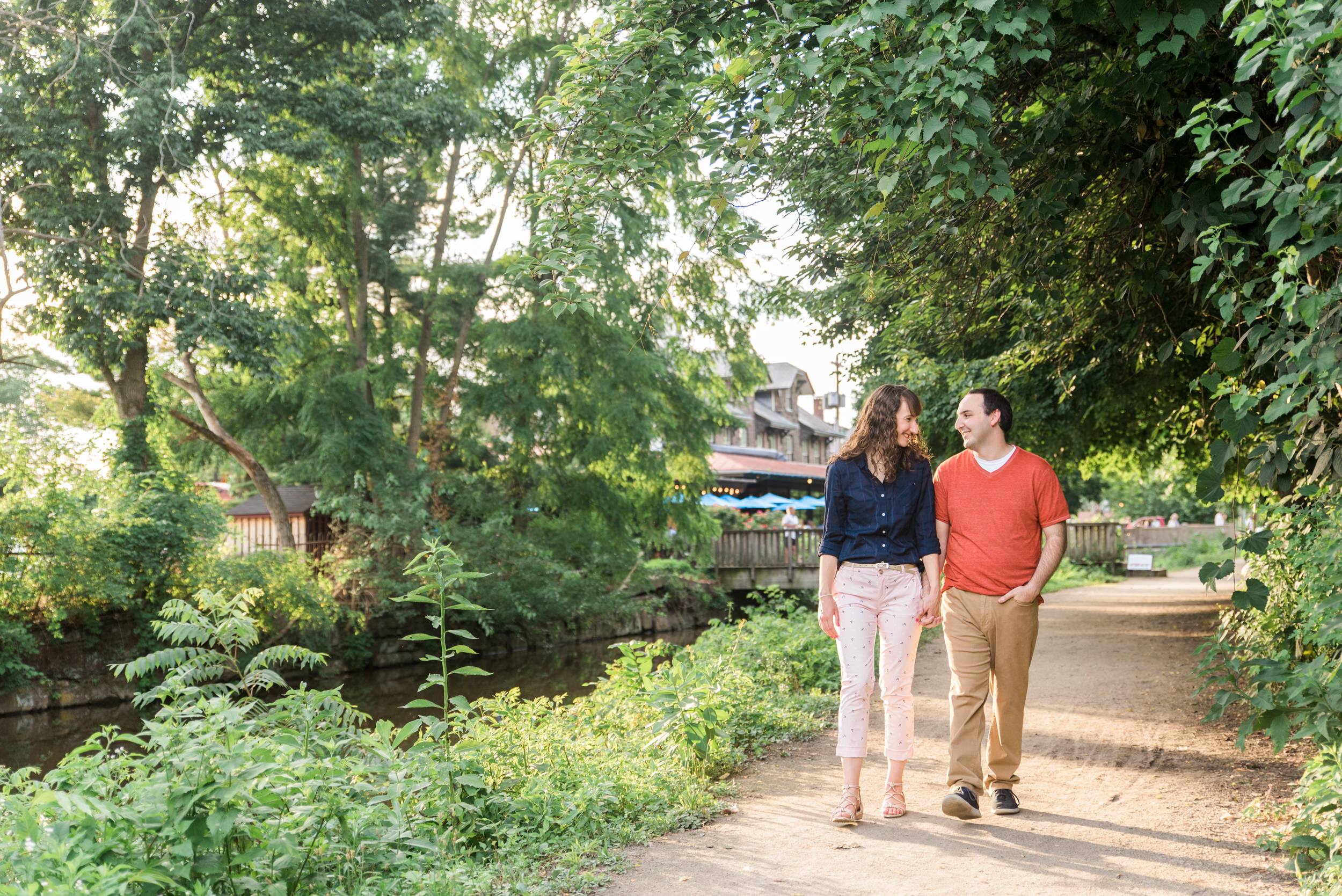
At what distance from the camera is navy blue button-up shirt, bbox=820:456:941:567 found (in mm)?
4477

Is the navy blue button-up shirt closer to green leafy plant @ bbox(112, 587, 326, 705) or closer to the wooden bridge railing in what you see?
green leafy plant @ bbox(112, 587, 326, 705)

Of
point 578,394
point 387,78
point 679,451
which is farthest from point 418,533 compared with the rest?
point 387,78

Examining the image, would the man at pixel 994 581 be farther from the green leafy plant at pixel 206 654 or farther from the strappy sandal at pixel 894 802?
the green leafy plant at pixel 206 654

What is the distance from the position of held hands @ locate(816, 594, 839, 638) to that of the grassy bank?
1.13m

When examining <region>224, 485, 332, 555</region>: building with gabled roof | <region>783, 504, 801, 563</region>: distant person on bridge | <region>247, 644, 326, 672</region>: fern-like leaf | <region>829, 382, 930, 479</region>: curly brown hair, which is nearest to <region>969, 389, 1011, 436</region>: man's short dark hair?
<region>829, 382, 930, 479</region>: curly brown hair

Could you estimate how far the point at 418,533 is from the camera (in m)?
20.1

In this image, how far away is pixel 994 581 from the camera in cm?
466

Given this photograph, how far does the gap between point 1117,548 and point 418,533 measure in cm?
2033

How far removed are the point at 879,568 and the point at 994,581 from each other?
602 millimetres

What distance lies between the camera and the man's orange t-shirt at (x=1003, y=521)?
4645 millimetres

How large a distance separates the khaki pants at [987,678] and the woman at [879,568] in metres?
0.24

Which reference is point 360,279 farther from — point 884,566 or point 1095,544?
point 1095,544

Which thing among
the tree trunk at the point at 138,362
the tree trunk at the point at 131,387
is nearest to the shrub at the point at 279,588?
the tree trunk at the point at 131,387

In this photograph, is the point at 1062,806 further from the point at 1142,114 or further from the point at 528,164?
the point at 528,164
